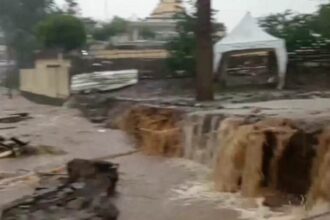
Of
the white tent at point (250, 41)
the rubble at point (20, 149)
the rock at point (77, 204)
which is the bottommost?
the rubble at point (20, 149)

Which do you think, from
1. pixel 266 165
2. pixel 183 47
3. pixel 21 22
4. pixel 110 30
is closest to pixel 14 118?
pixel 183 47

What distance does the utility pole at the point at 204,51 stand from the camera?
19.7m

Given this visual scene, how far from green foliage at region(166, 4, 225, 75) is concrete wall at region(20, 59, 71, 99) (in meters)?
4.16

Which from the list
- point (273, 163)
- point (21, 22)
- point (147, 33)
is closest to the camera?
point (273, 163)

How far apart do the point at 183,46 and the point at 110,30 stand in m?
27.7

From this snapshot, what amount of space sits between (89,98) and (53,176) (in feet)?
35.6

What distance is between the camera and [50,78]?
28.2 meters

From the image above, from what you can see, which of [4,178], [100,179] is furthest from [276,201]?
[4,178]

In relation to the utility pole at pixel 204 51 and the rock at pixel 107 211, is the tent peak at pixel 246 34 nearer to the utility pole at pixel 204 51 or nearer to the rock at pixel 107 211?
the utility pole at pixel 204 51

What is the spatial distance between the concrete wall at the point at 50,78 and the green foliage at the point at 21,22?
5.06m

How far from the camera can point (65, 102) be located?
2609 cm

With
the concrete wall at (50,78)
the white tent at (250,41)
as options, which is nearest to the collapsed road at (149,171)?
the white tent at (250,41)

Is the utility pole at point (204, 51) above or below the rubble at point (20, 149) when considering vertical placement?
above

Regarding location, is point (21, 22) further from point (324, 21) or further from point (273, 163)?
point (273, 163)
